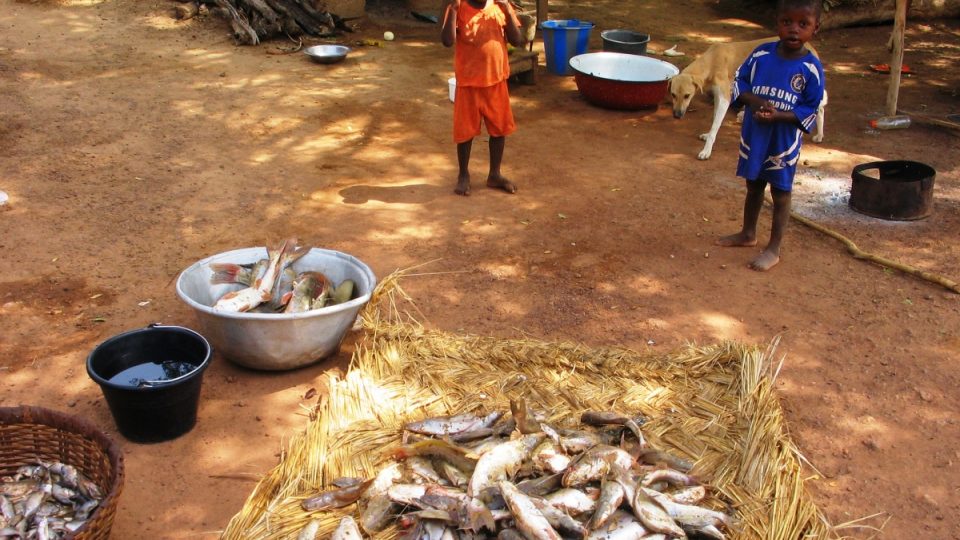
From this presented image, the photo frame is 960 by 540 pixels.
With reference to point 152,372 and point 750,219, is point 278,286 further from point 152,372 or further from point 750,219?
point 750,219

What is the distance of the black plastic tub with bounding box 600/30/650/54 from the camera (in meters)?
8.50

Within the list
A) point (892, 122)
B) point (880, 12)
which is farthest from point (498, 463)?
point (880, 12)

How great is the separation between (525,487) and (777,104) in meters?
2.73

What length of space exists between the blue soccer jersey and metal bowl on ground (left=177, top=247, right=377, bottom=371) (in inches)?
93.1

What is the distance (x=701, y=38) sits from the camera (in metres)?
10.2

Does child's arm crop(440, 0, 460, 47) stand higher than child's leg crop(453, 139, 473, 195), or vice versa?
child's arm crop(440, 0, 460, 47)

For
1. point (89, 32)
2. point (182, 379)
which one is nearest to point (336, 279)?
point (182, 379)

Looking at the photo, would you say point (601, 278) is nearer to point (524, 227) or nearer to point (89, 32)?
point (524, 227)

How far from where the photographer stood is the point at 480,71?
18.1 feet

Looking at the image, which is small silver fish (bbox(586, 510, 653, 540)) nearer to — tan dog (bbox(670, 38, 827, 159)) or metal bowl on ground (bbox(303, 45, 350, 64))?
tan dog (bbox(670, 38, 827, 159))

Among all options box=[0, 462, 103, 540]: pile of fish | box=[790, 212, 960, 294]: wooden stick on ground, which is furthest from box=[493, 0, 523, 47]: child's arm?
box=[0, 462, 103, 540]: pile of fish

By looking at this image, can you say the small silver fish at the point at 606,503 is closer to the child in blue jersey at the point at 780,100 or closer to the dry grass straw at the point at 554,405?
the dry grass straw at the point at 554,405

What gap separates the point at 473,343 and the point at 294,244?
41.7 inches

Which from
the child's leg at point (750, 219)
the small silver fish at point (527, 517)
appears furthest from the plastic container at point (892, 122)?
the small silver fish at point (527, 517)
